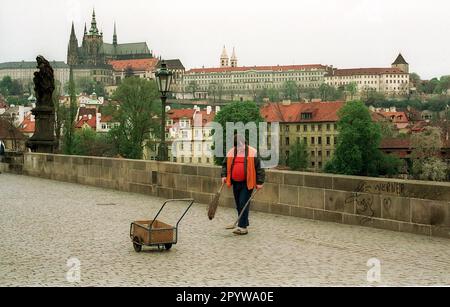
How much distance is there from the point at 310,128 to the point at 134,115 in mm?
39538

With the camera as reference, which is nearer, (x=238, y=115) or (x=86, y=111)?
(x=238, y=115)

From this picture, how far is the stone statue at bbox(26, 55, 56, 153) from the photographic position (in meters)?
21.9

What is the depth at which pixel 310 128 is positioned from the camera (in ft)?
323

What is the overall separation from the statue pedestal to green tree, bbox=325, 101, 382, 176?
4934 cm

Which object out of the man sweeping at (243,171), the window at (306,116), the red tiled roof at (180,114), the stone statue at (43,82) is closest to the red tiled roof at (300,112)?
the window at (306,116)

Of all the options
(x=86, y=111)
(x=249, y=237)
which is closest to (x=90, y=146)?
(x=86, y=111)

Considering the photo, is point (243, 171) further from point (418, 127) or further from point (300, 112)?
point (418, 127)

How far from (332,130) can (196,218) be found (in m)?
87.5

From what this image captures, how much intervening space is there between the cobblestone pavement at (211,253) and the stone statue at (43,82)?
35.3 feet

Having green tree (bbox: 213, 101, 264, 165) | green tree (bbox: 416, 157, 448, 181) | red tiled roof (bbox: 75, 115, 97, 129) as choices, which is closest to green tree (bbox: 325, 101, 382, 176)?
green tree (bbox: 416, 157, 448, 181)

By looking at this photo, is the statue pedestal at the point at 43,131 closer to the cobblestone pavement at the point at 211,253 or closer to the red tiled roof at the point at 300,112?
the cobblestone pavement at the point at 211,253

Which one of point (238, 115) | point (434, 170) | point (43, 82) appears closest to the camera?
point (43, 82)

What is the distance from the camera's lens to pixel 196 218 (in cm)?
1102
